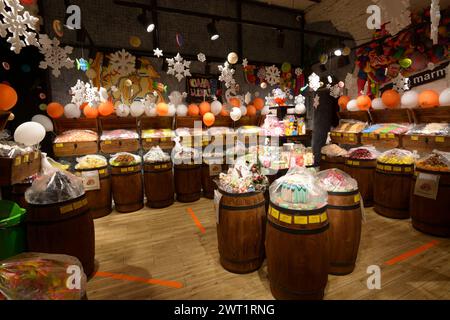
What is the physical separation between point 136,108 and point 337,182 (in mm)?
3874

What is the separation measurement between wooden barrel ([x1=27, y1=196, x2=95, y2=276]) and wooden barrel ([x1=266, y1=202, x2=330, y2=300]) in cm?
176

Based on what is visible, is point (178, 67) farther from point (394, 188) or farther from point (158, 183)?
point (394, 188)

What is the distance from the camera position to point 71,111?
4367 millimetres

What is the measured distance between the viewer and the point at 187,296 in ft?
6.97

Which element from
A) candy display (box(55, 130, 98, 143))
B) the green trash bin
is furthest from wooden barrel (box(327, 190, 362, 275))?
candy display (box(55, 130, 98, 143))

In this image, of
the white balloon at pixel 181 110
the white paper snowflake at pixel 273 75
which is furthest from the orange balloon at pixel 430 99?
the white balloon at pixel 181 110

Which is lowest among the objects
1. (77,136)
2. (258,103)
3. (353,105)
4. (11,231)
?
(11,231)

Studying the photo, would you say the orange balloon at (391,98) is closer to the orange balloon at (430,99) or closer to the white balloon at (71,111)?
the orange balloon at (430,99)

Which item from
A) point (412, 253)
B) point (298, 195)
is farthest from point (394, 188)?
point (298, 195)

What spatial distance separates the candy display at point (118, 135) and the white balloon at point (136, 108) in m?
0.41

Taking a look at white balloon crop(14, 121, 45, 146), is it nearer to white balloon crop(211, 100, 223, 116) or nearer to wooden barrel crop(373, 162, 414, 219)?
white balloon crop(211, 100, 223, 116)

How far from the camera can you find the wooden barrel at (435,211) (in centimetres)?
300

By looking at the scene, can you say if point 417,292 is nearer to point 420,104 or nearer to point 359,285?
point 359,285
